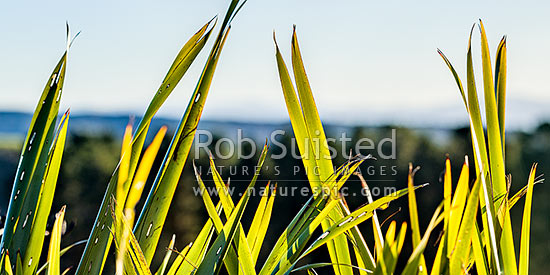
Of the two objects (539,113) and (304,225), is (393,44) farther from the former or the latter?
(539,113)

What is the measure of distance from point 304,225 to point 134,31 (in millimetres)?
908

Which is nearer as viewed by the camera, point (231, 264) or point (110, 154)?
point (231, 264)

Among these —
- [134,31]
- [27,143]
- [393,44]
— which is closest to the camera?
[27,143]

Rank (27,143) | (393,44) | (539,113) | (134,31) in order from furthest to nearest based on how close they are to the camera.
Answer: (539,113), (393,44), (134,31), (27,143)

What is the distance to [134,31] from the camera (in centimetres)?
121

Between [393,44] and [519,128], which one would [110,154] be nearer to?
[393,44]

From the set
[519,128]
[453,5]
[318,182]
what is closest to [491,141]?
[318,182]

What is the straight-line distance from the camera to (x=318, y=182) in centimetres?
51

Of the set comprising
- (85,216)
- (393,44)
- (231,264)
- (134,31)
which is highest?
(393,44)

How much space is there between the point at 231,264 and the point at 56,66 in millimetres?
240

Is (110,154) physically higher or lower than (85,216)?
higher

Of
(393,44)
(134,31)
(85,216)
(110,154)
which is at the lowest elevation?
(85,216)

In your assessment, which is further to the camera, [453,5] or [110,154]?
[110,154]

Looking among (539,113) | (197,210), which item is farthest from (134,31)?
(539,113)
